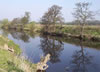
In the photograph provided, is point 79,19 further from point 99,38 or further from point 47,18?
point 47,18

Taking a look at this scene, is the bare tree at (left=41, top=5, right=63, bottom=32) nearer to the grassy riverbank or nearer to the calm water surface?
the calm water surface

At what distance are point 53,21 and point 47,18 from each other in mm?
2313

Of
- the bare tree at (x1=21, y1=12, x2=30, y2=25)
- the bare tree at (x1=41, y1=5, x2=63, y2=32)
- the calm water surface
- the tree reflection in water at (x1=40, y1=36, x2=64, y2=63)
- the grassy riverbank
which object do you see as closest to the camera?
the grassy riverbank

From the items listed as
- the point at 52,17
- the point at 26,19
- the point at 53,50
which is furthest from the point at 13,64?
the point at 26,19

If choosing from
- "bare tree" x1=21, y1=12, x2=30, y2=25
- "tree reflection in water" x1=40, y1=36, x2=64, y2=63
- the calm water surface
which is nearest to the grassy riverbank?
the calm water surface

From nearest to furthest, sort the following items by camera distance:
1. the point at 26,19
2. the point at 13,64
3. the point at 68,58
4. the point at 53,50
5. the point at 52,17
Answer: the point at 13,64 < the point at 68,58 < the point at 53,50 < the point at 52,17 < the point at 26,19

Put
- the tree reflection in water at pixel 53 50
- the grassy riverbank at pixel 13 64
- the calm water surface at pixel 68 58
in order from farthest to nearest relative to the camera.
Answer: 1. the tree reflection in water at pixel 53 50
2. the calm water surface at pixel 68 58
3. the grassy riverbank at pixel 13 64

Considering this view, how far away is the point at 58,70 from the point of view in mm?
9414

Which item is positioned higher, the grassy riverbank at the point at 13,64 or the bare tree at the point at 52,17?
Answer: the bare tree at the point at 52,17

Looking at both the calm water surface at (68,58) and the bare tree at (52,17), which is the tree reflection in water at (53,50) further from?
the bare tree at (52,17)

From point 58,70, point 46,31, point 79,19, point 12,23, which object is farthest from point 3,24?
point 58,70

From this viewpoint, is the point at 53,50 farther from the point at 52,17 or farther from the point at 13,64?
the point at 52,17

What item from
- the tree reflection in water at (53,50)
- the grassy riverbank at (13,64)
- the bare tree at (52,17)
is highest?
the bare tree at (52,17)

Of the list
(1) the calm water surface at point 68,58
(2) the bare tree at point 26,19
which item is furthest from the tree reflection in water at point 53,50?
(2) the bare tree at point 26,19
